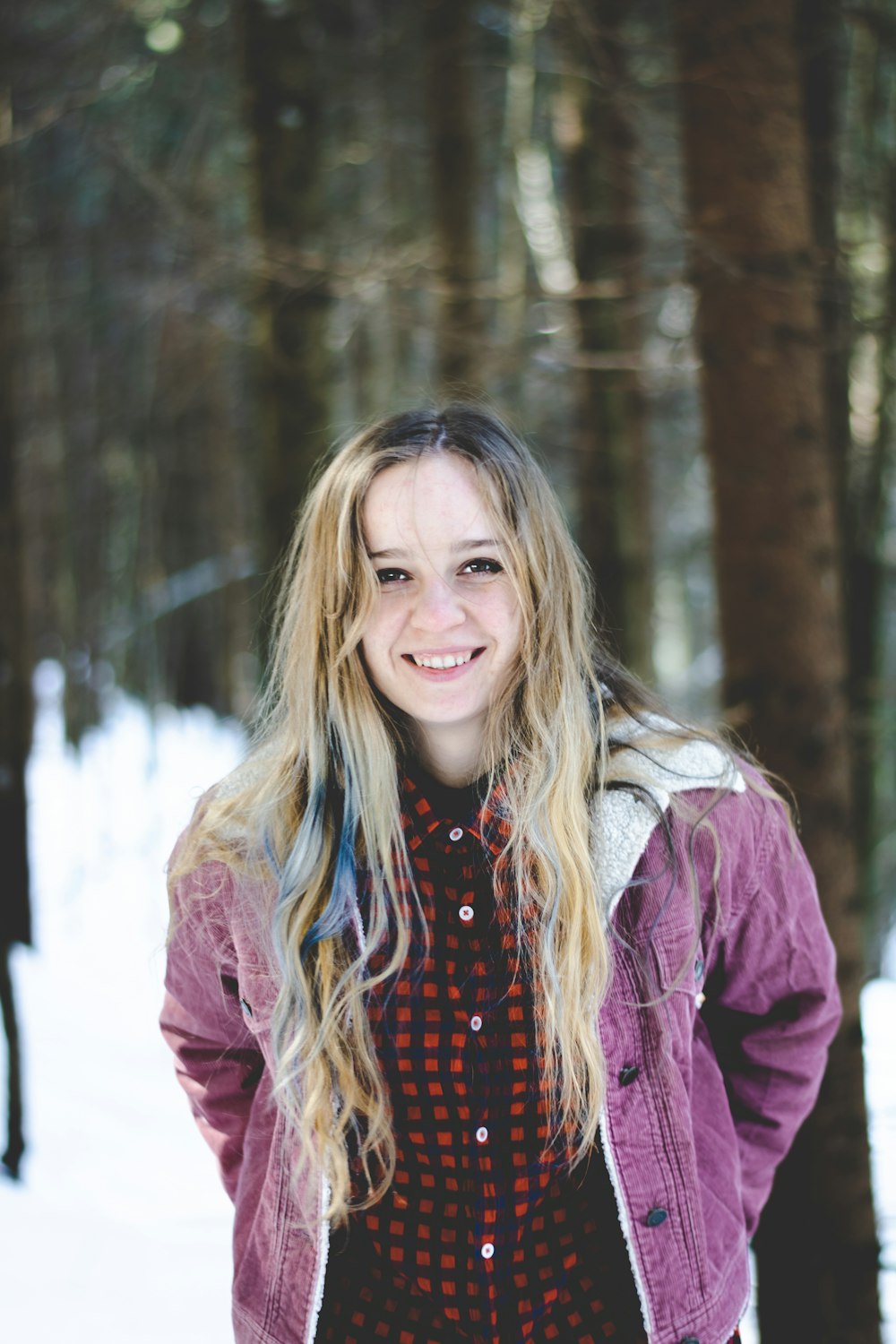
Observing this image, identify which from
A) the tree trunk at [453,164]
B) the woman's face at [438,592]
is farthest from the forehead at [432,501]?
the tree trunk at [453,164]

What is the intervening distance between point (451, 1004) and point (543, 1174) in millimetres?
304

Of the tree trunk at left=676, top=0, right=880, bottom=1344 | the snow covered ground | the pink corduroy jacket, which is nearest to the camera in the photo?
the pink corduroy jacket

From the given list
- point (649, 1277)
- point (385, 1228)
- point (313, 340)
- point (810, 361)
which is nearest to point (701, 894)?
point (649, 1277)

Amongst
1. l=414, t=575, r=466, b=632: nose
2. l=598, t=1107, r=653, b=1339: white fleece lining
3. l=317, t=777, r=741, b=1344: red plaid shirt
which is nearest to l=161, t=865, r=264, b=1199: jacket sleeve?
l=317, t=777, r=741, b=1344: red plaid shirt

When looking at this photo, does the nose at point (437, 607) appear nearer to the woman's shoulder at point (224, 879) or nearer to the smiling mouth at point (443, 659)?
the smiling mouth at point (443, 659)

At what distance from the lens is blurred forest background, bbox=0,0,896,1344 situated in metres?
2.93

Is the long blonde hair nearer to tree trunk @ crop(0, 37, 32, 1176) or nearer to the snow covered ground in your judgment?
the snow covered ground

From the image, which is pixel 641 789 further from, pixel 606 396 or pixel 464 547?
pixel 606 396

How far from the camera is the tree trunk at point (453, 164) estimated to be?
229 inches

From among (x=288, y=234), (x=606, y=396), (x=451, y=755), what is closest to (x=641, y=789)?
(x=451, y=755)

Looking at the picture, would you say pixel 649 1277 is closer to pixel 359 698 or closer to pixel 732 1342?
pixel 732 1342

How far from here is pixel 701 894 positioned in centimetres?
185

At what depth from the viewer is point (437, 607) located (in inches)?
71.2

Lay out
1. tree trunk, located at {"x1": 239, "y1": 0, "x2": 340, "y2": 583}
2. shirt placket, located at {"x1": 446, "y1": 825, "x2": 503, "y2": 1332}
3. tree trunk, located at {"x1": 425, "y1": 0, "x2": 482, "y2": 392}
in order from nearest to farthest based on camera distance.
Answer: shirt placket, located at {"x1": 446, "y1": 825, "x2": 503, "y2": 1332}, tree trunk, located at {"x1": 239, "y1": 0, "x2": 340, "y2": 583}, tree trunk, located at {"x1": 425, "y1": 0, "x2": 482, "y2": 392}
